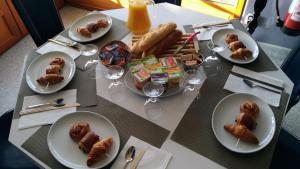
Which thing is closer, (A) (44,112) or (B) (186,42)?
(A) (44,112)

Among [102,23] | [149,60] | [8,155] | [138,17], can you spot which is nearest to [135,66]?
[149,60]

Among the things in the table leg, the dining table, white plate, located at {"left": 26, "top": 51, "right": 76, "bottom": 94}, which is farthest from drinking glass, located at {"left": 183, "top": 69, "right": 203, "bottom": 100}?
the table leg

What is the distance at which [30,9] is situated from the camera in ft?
4.52

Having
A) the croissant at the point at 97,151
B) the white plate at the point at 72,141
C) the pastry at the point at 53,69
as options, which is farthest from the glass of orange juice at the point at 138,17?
the croissant at the point at 97,151

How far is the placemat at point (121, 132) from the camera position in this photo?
2.71 feet

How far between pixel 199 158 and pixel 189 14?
2.82 ft

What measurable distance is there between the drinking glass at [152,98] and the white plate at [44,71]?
34 cm

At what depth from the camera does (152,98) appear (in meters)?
0.98

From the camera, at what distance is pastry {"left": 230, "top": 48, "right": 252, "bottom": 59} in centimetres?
108

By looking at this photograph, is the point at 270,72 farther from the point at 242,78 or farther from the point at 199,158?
the point at 199,158

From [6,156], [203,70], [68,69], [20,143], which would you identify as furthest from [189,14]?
[6,156]

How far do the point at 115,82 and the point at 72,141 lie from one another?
31 cm

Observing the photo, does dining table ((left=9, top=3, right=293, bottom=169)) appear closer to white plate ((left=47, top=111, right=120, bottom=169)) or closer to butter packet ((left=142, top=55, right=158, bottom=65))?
white plate ((left=47, top=111, right=120, bottom=169))

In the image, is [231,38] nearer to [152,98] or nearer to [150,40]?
[150,40]
